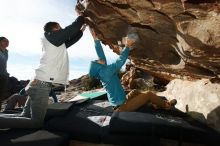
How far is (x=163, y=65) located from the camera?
32.1ft

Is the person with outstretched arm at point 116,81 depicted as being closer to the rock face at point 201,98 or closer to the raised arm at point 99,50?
the raised arm at point 99,50

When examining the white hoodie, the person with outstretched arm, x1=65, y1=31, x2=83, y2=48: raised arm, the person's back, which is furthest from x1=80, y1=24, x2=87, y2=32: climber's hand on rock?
the person's back

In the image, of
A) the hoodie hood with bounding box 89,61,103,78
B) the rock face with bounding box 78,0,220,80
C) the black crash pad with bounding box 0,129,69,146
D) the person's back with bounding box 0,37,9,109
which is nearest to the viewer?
the rock face with bounding box 78,0,220,80

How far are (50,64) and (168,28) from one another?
2.78 meters

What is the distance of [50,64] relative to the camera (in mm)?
6926

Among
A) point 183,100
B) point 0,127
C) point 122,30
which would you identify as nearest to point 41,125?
point 0,127

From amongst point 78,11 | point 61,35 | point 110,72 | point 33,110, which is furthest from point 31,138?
point 78,11

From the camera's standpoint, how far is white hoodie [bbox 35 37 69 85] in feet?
22.6

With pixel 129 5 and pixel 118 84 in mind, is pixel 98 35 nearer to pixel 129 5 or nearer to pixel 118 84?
pixel 118 84

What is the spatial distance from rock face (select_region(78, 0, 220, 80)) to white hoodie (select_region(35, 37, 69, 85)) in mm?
1496

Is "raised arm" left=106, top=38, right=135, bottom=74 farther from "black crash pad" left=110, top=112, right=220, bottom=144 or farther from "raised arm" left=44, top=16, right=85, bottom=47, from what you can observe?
"black crash pad" left=110, top=112, right=220, bottom=144

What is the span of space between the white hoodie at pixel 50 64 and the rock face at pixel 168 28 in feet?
4.91

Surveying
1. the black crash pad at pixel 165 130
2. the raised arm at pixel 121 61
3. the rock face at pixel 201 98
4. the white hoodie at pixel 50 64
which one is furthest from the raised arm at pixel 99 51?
the rock face at pixel 201 98

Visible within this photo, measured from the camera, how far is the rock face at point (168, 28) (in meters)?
5.73
